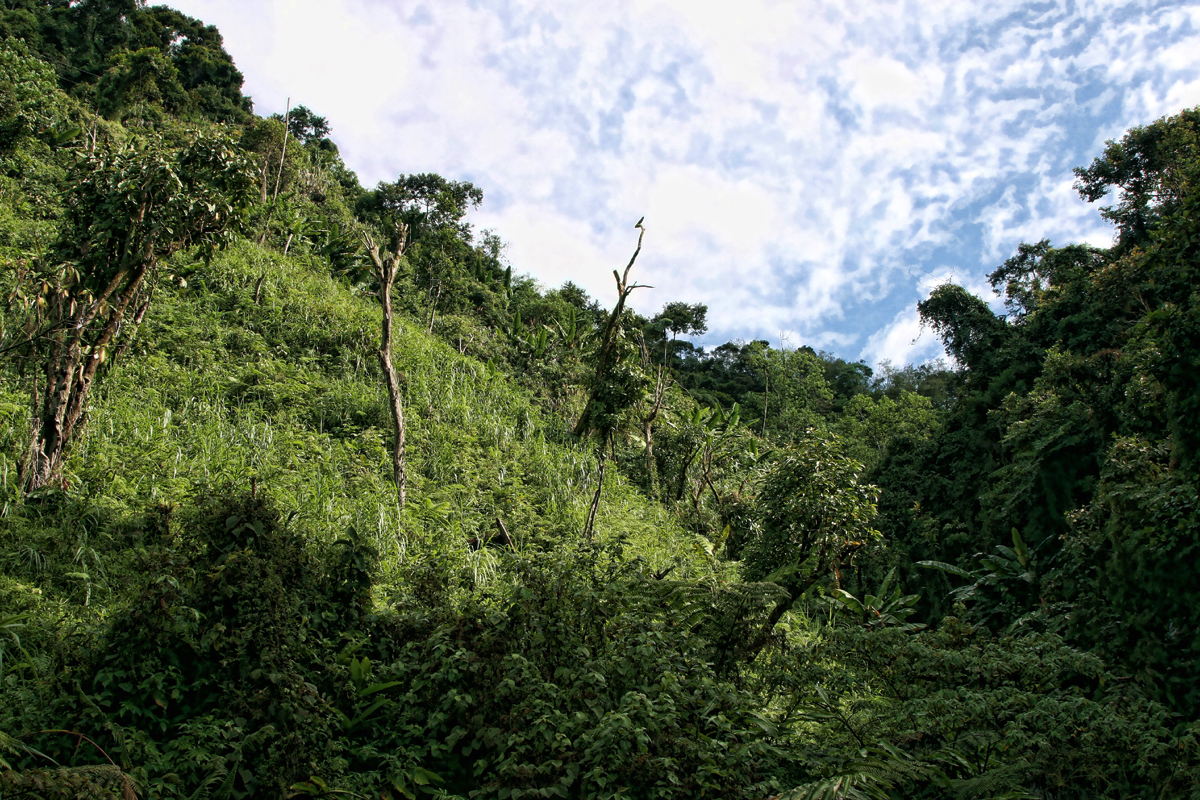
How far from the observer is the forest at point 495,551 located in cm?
363

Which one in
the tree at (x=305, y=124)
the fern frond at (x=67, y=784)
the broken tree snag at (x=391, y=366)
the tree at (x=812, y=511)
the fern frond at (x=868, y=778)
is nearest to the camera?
the fern frond at (x=67, y=784)

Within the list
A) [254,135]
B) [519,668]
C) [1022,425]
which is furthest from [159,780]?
[254,135]

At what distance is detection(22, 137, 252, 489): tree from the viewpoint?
6078 millimetres

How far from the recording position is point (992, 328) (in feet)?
69.3

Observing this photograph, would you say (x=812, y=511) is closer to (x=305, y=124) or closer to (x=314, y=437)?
(x=314, y=437)

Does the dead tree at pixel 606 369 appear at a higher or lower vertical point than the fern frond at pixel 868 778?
higher

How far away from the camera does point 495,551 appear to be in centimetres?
783

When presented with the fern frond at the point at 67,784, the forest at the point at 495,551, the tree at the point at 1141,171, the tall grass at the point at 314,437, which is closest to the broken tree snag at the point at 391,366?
the forest at the point at 495,551

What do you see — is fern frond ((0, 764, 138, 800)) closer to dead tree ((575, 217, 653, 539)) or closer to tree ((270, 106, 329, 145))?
dead tree ((575, 217, 653, 539))

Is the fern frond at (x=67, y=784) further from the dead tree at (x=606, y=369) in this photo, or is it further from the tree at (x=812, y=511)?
the dead tree at (x=606, y=369)

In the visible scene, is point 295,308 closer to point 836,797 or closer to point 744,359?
point 836,797

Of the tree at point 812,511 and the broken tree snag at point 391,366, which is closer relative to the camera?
the broken tree snag at point 391,366

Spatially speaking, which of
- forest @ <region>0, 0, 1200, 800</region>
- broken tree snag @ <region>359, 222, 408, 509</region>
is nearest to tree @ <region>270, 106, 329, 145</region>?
forest @ <region>0, 0, 1200, 800</region>

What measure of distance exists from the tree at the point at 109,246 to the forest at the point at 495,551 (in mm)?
39
